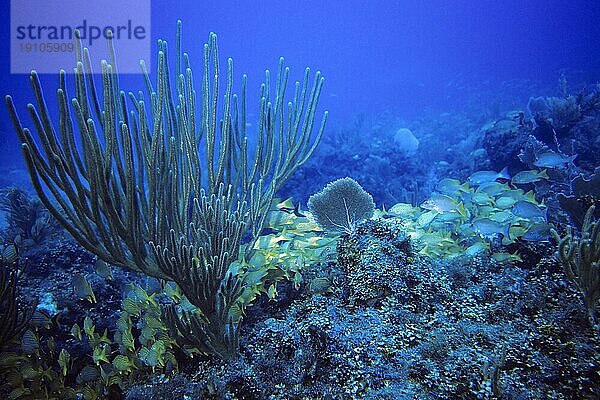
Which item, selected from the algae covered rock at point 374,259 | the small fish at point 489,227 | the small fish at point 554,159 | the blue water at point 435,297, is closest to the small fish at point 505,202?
the blue water at point 435,297

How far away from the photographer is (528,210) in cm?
386

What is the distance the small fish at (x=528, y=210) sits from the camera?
3.83 metres

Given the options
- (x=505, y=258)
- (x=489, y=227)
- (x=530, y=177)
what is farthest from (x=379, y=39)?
(x=505, y=258)

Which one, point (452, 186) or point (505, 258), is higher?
point (452, 186)

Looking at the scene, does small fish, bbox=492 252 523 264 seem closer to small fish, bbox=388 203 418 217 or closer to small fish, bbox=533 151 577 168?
small fish, bbox=388 203 418 217

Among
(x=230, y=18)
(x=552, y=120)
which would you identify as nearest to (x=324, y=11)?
(x=230, y=18)

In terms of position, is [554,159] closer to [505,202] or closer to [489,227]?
[505,202]

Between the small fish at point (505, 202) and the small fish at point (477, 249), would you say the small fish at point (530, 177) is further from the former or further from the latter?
the small fish at point (477, 249)

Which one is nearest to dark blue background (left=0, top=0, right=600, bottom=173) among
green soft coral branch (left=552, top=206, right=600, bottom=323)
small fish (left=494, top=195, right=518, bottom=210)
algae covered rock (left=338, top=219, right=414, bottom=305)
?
small fish (left=494, top=195, right=518, bottom=210)

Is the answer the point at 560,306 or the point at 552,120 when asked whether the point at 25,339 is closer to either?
the point at 560,306

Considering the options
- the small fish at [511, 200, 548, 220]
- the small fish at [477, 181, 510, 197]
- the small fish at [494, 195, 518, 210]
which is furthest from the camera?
the small fish at [477, 181, 510, 197]

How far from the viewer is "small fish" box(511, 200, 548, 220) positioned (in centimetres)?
383

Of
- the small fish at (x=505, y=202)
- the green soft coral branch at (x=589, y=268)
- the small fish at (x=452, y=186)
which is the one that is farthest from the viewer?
the small fish at (x=452, y=186)

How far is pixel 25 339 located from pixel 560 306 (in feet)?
14.1
